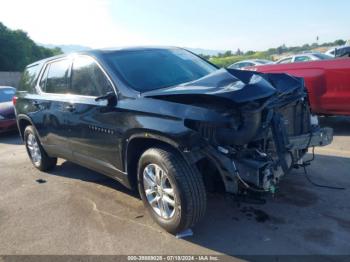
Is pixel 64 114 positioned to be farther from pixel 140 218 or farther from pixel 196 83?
pixel 196 83

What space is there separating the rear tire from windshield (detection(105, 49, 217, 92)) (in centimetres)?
232

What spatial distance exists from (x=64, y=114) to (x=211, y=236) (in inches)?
96.3

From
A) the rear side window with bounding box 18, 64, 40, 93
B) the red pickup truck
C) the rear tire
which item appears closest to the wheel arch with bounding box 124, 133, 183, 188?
the rear tire

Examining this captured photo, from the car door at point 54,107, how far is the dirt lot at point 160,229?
23.9 inches

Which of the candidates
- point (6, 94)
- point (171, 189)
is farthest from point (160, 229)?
point (6, 94)

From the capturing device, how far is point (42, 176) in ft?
19.3

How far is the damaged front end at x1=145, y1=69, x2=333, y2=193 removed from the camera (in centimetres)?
312

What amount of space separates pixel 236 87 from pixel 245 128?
0.39 m

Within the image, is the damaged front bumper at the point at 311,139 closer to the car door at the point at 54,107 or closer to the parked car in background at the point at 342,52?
the car door at the point at 54,107

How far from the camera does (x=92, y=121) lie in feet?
13.9

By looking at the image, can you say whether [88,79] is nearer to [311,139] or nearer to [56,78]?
[56,78]

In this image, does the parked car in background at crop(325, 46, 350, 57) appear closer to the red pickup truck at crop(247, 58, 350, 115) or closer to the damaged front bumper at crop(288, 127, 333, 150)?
the red pickup truck at crop(247, 58, 350, 115)

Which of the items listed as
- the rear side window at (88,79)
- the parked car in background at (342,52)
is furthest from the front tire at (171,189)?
the parked car in background at (342,52)

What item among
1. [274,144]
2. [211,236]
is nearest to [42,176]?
→ [211,236]
